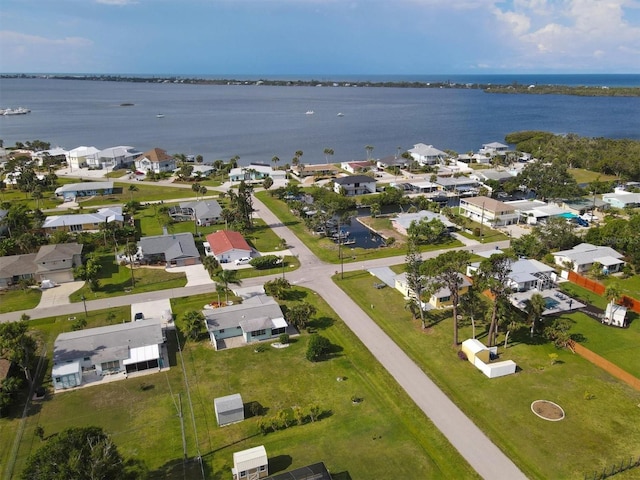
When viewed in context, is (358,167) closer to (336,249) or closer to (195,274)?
(336,249)

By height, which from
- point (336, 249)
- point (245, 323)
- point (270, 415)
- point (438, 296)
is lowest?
point (270, 415)

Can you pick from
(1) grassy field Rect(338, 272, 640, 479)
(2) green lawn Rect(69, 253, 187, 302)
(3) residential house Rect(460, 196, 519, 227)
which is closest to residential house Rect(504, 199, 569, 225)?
(3) residential house Rect(460, 196, 519, 227)

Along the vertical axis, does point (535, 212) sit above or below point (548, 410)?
above

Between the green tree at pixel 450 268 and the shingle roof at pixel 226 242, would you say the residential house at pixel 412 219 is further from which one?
the green tree at pixel 450 268

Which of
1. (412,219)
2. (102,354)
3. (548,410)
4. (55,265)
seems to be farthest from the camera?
(412,219)

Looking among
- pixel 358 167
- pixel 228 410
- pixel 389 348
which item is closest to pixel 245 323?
pixel 228 410

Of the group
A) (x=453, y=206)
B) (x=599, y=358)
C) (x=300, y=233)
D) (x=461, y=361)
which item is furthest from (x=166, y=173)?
(x=599, y=358)

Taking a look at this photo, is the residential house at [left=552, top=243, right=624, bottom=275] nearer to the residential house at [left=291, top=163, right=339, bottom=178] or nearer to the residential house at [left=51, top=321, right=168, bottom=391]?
the residential house at [left=51, top=321, right=168, bottom=391]
